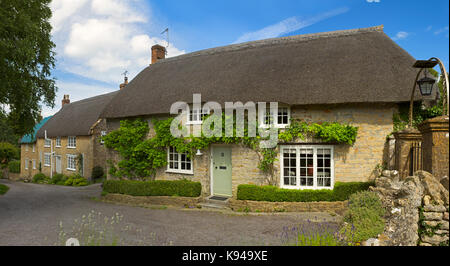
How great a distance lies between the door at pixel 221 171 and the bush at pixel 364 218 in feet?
17.7

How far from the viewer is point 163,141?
12.0m

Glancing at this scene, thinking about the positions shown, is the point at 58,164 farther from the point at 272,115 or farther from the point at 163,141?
the point at 272,115

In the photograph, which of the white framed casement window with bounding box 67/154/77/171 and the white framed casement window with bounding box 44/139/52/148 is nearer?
the white framed casement window with bounding box 67/154/77/171

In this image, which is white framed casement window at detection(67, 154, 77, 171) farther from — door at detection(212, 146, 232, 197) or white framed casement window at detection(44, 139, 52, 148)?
door at detection(212, 146, 232, 197)

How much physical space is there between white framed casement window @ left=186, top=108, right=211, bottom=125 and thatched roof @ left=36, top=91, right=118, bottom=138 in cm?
1428

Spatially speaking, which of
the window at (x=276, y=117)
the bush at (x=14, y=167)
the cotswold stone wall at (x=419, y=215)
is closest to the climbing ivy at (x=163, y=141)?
the window at (x=276, y=117)

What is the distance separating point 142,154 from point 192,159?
9.30 ft

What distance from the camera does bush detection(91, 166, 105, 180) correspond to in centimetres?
2170

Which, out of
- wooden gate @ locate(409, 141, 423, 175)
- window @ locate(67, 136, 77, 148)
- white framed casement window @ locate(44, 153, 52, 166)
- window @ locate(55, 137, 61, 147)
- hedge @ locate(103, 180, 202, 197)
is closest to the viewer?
wooden gate @ locate(409, 141, 423, 175)

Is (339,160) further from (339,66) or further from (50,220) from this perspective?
(50,220)

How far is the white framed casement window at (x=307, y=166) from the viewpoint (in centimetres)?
985

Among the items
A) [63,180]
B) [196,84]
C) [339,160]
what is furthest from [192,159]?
[63,180]

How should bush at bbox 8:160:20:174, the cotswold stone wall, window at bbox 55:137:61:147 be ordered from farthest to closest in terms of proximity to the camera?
bush at bbox 8:160:20:174 → window at bbox 55:137:61:147 → the cotswold stone wall

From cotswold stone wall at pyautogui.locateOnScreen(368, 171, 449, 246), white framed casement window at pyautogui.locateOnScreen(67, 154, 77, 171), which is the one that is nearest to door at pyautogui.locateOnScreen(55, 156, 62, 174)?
white framed casement window at pyautogui.locateOnScreen(67, 154, 77, 171)
